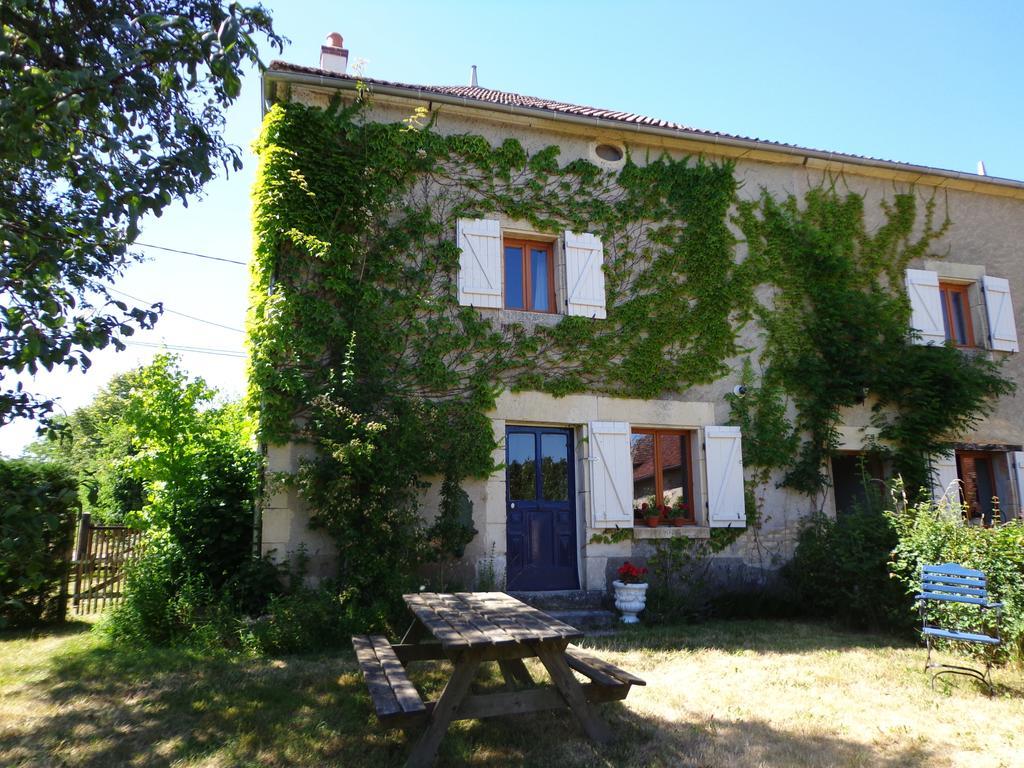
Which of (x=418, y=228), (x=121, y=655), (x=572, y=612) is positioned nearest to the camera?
(x=121, y=655)

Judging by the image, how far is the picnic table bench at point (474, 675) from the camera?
3232 mm

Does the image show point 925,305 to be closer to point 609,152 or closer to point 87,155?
point 609,152

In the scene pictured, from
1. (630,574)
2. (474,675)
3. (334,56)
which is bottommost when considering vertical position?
(474,675)

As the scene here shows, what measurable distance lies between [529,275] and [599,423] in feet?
6.41

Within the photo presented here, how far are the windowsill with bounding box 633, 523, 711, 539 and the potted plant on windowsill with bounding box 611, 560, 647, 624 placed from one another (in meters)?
0.65

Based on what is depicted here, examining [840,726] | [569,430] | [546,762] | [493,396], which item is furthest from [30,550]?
[569,430]

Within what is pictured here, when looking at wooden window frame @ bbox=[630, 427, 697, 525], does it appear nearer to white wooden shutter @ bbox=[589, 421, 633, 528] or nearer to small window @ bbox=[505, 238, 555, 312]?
white wooden shutter @ bbox=[589, 421, 633, 528]

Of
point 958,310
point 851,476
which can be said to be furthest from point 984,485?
point 958,310

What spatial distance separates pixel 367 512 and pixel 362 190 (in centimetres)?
341

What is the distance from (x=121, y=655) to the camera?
5.47m

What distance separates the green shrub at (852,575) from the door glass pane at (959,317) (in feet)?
13.1

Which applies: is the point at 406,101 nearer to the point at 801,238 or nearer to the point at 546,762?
the point at 801,238

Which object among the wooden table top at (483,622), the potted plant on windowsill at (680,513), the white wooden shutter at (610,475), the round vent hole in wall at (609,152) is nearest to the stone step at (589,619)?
the white wooden shutter at (610,475)

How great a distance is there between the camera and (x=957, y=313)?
10109 millimetres
